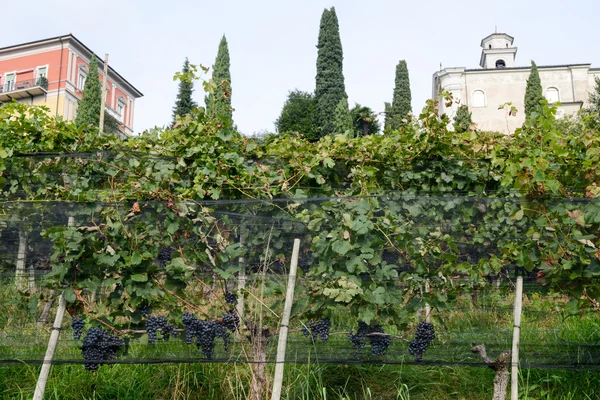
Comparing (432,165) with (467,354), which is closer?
(467,354)

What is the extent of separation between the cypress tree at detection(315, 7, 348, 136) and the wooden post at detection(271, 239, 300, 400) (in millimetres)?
21339

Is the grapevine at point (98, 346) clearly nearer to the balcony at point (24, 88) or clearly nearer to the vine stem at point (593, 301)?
the vine stem at point (593, 301)

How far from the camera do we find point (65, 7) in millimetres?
4621

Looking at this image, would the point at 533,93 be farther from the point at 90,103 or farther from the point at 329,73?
the point at 90,103

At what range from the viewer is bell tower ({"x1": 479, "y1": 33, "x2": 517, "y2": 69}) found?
1421 inches

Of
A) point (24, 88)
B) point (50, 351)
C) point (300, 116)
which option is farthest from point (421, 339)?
point (24, 88)

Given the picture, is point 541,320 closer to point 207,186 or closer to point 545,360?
point 545,360

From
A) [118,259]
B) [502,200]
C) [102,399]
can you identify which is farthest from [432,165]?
[102,399]

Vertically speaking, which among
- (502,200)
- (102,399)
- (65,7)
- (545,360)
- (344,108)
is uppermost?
(344,108)

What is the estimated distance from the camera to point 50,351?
105 inches

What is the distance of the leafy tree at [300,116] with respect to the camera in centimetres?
2433

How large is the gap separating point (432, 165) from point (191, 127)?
1.76 m

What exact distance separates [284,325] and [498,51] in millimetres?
37617

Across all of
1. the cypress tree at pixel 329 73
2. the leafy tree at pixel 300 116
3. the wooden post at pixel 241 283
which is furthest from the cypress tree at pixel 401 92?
the wooden post at pixel 241 283
